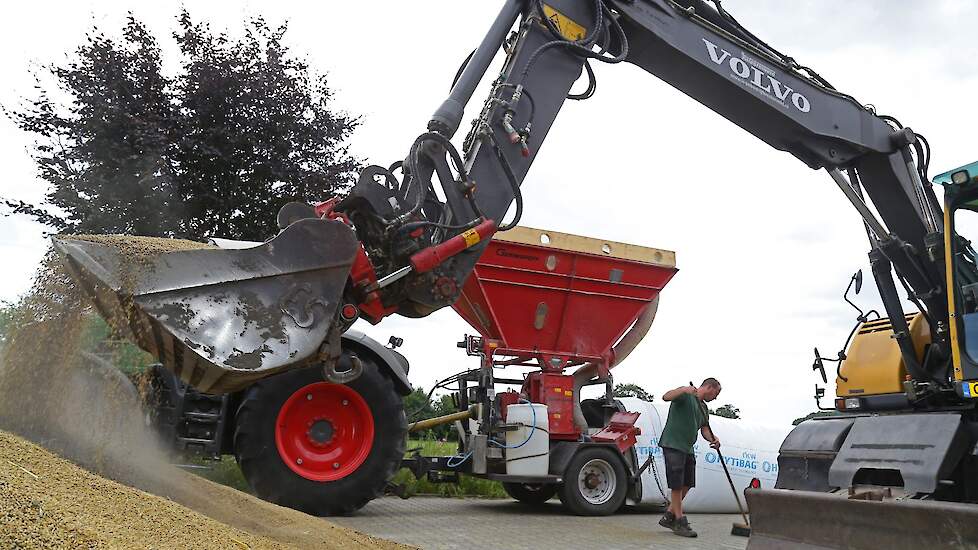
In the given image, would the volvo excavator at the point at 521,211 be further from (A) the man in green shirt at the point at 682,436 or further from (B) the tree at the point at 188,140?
(B) the tree at the point at 188,140

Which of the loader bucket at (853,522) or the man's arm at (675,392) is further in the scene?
the man's arm at (675,392)

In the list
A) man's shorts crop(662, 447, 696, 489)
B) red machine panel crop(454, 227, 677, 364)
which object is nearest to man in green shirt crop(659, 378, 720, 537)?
man's shorts crop(662, 447, 696, 489)

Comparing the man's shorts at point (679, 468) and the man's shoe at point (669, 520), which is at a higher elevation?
the man's shorts at point (679, 468)

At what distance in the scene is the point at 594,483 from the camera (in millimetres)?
8719

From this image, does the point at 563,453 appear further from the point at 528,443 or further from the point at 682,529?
the point at 682,529

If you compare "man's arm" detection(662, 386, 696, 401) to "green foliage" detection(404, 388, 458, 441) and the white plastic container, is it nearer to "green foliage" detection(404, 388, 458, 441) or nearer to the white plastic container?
the white plastic container

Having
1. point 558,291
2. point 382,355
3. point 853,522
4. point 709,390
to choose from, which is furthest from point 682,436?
point 853,522

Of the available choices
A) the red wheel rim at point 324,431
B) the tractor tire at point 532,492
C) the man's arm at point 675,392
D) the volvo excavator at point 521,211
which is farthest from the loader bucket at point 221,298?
the tractor tire at point 532,492

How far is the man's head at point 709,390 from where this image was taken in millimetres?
7703

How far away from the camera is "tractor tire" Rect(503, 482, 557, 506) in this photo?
30.4 ft

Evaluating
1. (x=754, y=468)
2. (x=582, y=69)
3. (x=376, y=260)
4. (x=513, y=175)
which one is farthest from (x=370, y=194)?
(x=754, y=468)

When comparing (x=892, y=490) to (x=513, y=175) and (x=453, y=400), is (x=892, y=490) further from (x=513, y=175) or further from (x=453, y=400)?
(x=453, y=400)

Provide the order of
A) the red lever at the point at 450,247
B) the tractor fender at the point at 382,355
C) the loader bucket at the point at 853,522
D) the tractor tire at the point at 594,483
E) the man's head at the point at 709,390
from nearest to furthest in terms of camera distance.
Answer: the loader bucket at the point at 853,522 → the red lever at the point at 450,247 → the tractor fender at the point at 382,355 → the man's head at the point at 709,390 → the tractor tire at the point at 594,483

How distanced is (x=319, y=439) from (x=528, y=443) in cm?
273
